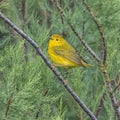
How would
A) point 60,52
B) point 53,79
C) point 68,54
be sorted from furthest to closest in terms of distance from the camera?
point 60,52, point 68,54, point 53,79

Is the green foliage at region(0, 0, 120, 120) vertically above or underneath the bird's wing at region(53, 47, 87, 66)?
above

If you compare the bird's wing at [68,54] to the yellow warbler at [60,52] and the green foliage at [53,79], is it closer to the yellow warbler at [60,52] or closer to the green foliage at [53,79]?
the yellow warbler at [60,52]

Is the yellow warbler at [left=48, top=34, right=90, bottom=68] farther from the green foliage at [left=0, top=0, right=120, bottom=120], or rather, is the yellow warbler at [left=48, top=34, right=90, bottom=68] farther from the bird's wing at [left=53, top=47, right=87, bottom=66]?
the green foliage at [left=0, top=0, right=120, bottom=120]

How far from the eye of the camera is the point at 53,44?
4480mm

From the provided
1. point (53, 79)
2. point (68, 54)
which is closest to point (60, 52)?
point (68, 54)

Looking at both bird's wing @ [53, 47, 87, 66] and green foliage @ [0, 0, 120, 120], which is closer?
green foliage @ [0, 0, 120, 120]

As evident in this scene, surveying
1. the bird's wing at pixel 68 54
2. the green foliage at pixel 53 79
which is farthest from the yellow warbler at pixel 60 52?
the green foliage at pixel 53 79

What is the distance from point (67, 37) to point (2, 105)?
5.38 feet

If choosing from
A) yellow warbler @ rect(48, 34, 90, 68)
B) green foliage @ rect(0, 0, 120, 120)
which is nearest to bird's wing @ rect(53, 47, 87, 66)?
yellow warbler @ rect(48, 34, 90, 68)

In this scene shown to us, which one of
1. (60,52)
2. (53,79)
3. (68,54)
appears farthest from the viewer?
(60,52)

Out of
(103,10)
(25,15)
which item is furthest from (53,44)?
(103,10)

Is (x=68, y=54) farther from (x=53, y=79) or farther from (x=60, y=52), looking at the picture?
(x=53, y=79)

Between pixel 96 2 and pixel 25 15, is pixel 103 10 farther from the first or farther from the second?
pixel 25 15

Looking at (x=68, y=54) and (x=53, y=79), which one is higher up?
(x=53, y=79)
